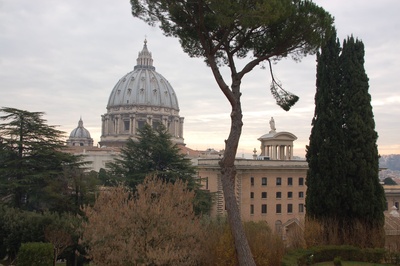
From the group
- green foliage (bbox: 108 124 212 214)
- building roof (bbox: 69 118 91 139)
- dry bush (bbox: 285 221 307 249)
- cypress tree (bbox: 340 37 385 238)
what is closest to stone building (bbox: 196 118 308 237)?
green foliage (bbox: 108 124 212 214)

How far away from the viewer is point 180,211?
10.7 metres

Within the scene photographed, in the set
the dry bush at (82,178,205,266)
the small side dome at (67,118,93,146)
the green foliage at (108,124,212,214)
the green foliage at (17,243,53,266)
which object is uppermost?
the small side dome at (67,118,93,146)

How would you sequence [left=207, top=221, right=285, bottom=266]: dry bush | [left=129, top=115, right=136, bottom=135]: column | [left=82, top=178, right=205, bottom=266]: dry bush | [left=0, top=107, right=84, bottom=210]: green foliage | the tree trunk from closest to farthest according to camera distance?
[left=82, top=178, right=205, bottom=266]: dry bush, the tree trunk, [left=207, top=221, right=285, bottom=266]: dry bush, [left=0, top=107, right=84, bottom=210]: green foliage, [left=129, top=115, right=136, bottom=135]: column

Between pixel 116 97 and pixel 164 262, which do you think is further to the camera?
pixel 116 97

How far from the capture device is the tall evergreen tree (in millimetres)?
14328

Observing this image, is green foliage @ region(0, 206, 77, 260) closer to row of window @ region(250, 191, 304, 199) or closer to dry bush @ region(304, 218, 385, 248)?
dry bush @ region(304, 218, 385, 248)

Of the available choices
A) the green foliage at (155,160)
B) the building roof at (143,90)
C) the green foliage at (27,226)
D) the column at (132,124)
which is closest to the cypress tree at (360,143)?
the green foliage at (27,226)

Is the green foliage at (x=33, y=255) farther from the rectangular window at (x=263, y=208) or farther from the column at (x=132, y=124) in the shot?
the column at (x=132, y=124)

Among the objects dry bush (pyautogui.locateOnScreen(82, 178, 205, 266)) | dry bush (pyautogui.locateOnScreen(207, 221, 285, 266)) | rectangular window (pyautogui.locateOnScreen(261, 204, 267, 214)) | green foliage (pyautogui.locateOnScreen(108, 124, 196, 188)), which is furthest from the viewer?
rectangular window (pyautogui.locateOnScreen(261, 204, 267, 214))

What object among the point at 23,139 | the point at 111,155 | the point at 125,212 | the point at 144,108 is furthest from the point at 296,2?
the point at 144,108

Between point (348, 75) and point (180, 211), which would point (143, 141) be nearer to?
point (348, 75)

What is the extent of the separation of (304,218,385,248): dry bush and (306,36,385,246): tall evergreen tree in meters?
0.03

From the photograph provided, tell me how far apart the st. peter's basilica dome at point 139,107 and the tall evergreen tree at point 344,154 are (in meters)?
65.2

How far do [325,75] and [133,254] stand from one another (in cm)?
975
